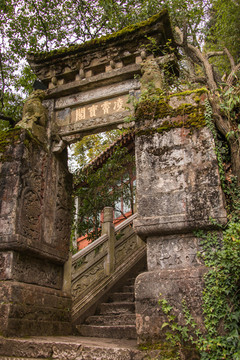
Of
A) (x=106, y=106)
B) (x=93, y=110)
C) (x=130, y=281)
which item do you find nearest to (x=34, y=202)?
(x=93, y=110)

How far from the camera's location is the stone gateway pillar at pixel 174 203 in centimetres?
313

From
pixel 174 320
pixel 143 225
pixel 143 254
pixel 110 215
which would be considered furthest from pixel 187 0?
pixel 174 320

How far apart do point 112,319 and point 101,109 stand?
12.5 feet

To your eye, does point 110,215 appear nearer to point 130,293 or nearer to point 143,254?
point 143,254

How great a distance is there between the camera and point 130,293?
6.34m

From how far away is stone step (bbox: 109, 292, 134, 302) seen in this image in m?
6.33

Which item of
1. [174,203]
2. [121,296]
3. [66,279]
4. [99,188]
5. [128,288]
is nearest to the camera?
[174,203]

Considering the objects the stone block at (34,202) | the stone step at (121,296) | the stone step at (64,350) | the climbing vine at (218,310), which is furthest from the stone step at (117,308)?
the climbing vine at (218,310)

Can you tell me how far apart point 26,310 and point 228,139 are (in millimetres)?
3521

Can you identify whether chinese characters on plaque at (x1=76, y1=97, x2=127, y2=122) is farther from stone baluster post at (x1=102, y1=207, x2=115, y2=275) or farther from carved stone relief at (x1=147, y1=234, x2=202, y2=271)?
carved stone relief at (x1=147, y1=234, x2=202, y2=271)

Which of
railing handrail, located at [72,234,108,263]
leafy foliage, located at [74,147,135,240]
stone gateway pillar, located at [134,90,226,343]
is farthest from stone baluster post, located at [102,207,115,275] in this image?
stone gateway pillar, located at [134,90,226,343]

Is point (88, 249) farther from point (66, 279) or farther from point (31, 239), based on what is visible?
point (31, 239)

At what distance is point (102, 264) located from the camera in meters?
7.20

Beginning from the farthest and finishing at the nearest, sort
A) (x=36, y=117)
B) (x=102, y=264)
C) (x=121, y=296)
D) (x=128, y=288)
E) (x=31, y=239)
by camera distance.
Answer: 1. (x=102, y=264)
2. (x=128, y=288)
3. (x=121, y=296)
4. (x=36, y=117)
5. (x=31, y=239)
